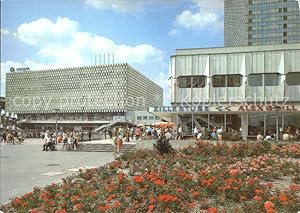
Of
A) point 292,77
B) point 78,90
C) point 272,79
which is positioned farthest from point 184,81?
point 78,90

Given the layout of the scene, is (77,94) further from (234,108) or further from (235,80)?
(234,108)

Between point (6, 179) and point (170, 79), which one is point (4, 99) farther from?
point (6, 179)

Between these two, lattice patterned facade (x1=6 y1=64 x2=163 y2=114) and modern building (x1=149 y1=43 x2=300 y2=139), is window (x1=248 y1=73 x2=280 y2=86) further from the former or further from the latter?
lattice patterned facade (x1=6 y1=64 x2=163 y2=114)

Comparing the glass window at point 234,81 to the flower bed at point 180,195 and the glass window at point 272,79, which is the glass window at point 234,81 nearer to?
the glass window at point 272,79

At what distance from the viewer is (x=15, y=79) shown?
497ft

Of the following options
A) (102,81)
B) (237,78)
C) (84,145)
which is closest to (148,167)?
(84,145)

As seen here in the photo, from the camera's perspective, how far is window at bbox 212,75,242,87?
36.5 m

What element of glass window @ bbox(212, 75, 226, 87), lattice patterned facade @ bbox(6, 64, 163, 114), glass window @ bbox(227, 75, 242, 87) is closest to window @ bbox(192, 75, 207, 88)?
glass window @ bbox(212, 75, 226, 87)

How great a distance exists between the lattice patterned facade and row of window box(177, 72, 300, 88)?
98.1m

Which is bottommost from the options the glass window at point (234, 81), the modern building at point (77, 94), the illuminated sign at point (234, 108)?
the illuminated sign at point (234, 108)

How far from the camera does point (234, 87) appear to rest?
36438 millimetres

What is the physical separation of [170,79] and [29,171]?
23.8 metres

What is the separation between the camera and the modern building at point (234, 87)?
110 ft

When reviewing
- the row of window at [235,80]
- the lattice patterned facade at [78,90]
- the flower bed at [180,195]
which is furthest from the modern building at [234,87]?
the lattice patterned facade at [78,90]
